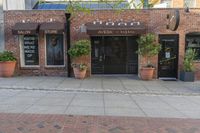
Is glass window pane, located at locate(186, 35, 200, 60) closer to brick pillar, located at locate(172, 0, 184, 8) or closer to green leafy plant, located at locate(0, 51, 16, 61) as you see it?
brick pillar, located at locate(172, 0, 184, 8)

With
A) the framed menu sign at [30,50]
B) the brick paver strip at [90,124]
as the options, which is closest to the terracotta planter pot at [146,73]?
the framed menu sign at [30,50]

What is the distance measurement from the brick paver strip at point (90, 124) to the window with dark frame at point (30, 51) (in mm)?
8087

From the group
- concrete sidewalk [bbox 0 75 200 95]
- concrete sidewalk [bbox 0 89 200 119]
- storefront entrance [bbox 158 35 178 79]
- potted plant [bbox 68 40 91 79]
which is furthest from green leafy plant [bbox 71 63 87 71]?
storefront entrance [bbox 158 35 178 79]

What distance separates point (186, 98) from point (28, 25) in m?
9.10

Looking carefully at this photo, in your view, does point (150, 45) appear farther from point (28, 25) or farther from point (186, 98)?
point (28, 25)

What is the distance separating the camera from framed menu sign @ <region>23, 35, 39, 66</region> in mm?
14641

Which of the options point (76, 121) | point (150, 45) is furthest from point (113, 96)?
point (150, 45)

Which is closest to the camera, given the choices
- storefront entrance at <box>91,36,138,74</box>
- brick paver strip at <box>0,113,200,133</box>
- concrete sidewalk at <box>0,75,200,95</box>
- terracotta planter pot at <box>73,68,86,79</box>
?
brick paver strip at <box>0,113,200,133</box>

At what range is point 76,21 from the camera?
46.6 ft

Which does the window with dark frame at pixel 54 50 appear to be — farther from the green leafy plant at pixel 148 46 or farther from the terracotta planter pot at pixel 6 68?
the green leafy plant at pixel 148 46

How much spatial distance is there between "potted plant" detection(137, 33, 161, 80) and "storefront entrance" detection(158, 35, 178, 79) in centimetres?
80

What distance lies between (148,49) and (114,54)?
2482 millimetres

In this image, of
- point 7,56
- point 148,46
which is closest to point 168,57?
point 148,46

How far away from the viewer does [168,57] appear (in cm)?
1439
